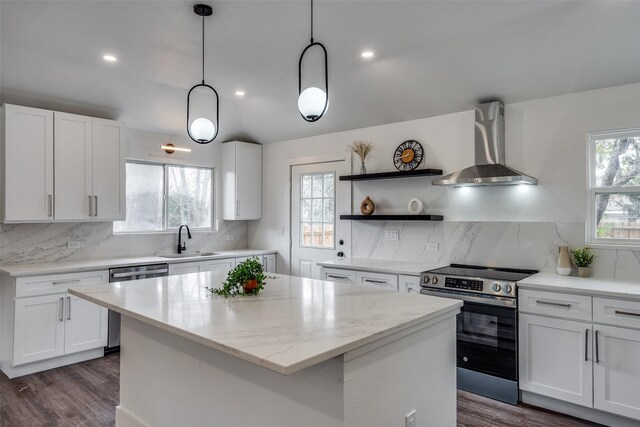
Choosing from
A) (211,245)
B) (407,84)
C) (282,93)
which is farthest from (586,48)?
(211,245)

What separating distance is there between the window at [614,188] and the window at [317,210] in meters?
2.72

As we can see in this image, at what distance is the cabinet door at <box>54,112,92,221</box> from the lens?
3.93 m

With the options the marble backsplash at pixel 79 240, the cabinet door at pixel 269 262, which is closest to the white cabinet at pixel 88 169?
the marble backsplash at pixel 79 240

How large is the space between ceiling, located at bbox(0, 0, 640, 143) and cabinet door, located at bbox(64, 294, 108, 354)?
2007mm

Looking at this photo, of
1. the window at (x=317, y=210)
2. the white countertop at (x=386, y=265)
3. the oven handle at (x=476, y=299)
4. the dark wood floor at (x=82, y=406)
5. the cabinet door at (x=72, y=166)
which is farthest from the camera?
the window at (x=317, y=210)

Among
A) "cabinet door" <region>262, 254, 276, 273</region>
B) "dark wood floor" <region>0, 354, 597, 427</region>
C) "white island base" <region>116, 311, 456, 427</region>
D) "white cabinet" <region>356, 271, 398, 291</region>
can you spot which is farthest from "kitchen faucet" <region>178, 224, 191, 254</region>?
"white island base" <region>116, 311, 456, 427</region>

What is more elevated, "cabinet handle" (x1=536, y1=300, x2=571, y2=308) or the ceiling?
the ceiling

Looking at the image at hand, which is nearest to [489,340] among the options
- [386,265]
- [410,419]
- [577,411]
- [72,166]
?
[577,411]

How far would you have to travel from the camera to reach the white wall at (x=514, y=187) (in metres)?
3.28

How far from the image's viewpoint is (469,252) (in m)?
3.89

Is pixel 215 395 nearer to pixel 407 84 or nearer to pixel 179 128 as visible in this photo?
pixel 407 84

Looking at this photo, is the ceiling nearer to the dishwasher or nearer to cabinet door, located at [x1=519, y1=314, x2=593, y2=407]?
the dishwasher

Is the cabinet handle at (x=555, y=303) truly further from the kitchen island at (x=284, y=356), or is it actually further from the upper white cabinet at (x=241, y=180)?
the upper white cabinet at (x=241, y=180)

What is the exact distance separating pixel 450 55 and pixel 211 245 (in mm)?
3901
